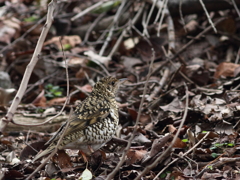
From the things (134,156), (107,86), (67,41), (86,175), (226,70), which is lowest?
(226,70)

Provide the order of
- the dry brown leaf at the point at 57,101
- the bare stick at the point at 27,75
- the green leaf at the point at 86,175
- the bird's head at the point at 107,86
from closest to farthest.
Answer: the bare stick at the point at 27,75
the green leaf at the point at 86,175
the bird's head at the point at 107,86
the dry brown leaf at the point at 57,101

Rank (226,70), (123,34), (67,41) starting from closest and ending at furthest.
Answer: (226,70) → (123,34) → (67,41)

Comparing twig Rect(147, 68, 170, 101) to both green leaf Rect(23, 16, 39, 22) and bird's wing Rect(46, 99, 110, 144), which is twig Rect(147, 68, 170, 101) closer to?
bird's wing Rect(46, 99, 110, 144)

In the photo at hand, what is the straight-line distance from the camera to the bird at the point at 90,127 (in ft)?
14.2

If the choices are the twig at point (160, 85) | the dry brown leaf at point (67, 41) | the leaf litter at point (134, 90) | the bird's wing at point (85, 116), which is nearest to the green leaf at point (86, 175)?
the leaf litter at point (134, 90)

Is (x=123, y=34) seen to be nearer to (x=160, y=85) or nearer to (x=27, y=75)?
(x=160, y=85)

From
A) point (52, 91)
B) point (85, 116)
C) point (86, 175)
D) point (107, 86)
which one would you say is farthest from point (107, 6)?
point (86, 175)

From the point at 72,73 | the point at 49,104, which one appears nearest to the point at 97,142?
the point at 49,104

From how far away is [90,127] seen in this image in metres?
4.49

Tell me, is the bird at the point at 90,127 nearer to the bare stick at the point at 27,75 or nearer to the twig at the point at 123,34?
the bare stick at the point at 27,75

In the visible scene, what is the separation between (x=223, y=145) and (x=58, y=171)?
1805 mm

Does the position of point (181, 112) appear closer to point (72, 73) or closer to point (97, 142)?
point (97, 142)

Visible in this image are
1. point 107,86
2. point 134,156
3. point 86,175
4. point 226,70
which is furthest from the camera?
point 226,70

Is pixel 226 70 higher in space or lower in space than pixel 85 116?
lower
